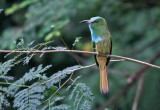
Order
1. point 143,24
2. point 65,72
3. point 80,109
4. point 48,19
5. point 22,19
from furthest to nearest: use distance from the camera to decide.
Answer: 1. point 143,24
2. point 22,19
3. point 48,19
4. point 65,72
5. point 80,109

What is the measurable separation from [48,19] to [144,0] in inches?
71.6

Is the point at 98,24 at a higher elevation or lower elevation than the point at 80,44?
higher

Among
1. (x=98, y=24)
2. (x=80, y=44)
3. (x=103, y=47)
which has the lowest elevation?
(x=80, y=44)

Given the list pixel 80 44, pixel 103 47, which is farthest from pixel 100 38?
pixel 80 44

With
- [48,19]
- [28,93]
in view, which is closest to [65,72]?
[28,93]

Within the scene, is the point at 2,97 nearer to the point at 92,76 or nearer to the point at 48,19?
the point at 48,19

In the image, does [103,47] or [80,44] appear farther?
[80,44]

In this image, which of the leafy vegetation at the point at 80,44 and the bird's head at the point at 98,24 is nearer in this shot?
the leafy vegetation at the point at 80,44

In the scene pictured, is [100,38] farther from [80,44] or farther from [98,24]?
[80,44]

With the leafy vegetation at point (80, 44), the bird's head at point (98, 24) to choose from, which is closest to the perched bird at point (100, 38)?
the bird's head at point (98, 24)

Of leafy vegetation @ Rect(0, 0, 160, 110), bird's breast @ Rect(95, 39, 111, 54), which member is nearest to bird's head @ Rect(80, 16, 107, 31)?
bird's breast @ Rect(95, 39, 111, 54)

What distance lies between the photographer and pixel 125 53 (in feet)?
17.6

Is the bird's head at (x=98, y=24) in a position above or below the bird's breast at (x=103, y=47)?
above

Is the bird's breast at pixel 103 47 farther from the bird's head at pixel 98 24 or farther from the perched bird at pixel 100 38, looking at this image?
the bird's head at pixel 98 24
